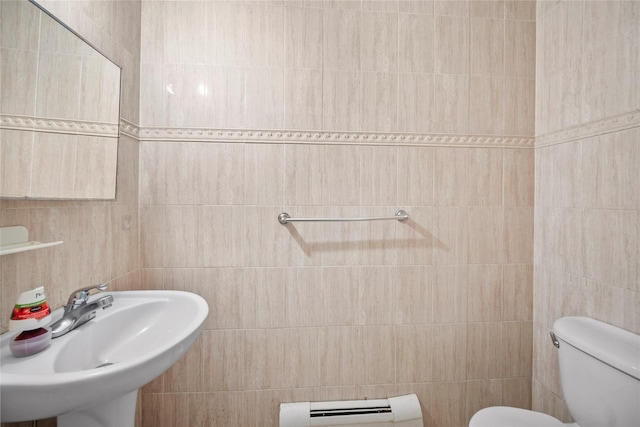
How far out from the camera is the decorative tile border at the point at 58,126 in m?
0.70

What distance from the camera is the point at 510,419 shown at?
998 mm

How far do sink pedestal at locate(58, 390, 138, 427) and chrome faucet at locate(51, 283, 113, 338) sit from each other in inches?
9.3

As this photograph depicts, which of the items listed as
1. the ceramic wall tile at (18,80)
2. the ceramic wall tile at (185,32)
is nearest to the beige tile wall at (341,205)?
the ceramic wall tile at (185,32)

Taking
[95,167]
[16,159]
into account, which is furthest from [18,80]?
[95,167]

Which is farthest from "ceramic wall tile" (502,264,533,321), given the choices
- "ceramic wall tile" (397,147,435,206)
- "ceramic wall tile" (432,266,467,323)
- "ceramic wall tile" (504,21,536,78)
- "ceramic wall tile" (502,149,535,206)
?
"ceramic wall tile" (504,21,536,78)

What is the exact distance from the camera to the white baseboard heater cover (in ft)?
3.87

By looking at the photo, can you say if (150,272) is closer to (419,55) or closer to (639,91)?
(419,55)

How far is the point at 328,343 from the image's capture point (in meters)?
1.26

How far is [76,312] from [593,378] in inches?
67.7

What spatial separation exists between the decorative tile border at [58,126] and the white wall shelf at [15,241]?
27 cm

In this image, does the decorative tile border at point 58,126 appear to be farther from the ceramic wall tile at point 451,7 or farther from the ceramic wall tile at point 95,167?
the ceramic wall tile at point 451,7

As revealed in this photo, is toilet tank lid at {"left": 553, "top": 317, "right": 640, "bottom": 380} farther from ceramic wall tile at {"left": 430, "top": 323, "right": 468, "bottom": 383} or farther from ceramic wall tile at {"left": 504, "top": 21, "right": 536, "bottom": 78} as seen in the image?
ceramic wall tile at {"left": 504, "top": 21, "right": 536, "bottom": 78}

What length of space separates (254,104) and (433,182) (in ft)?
3.11

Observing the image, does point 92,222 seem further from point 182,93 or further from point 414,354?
point 414,354
